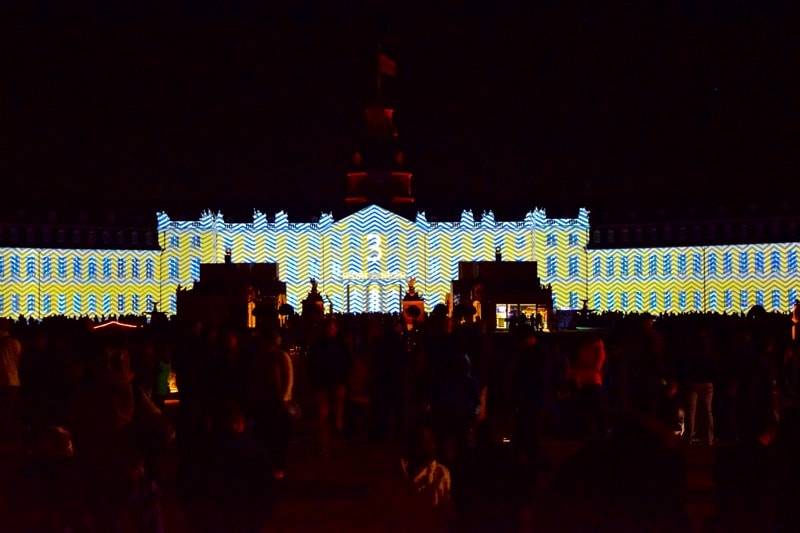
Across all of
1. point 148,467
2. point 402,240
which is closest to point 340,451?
point 148,467

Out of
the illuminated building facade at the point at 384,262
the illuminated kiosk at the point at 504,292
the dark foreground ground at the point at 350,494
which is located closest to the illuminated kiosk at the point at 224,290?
the illuminated kiosk at the point at 504,292

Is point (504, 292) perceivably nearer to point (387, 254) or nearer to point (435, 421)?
point (387, 254)

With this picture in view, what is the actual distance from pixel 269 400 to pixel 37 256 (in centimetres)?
7152

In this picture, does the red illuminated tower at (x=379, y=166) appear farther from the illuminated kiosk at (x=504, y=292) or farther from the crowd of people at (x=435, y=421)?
the crowd of people at (x=435, y=421)

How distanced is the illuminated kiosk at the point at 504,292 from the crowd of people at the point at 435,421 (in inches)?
1021

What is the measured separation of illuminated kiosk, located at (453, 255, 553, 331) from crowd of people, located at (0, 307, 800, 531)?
25.9 metres

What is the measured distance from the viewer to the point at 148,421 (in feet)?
39.3

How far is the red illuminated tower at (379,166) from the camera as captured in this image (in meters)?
85.3

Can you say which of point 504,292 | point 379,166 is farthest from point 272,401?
point 379,166

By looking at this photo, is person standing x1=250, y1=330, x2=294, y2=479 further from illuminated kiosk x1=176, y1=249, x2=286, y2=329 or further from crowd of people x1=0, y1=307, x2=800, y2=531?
illuminated kiosk x1=176, y1=249, x2=286, y2=329

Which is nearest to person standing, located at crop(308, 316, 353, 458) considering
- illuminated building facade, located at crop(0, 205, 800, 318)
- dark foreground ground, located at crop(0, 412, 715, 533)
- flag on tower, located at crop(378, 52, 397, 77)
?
dark foreground ground, located at crop(0, 412, 715, 533)

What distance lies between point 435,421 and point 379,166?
71777 millimetres

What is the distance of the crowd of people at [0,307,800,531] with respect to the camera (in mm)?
7402

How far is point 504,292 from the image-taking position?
52.8 m
